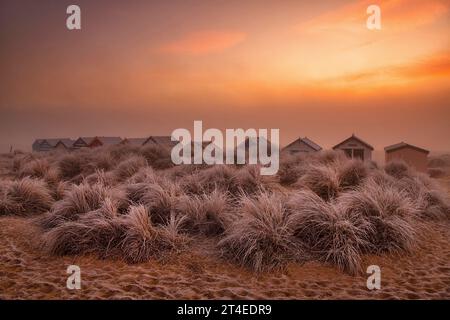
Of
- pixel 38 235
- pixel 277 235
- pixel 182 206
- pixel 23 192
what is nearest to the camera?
pixel 277 235

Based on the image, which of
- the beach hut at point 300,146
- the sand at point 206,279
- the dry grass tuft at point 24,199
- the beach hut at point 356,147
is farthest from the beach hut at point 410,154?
the dry grass tuft at point 24,199

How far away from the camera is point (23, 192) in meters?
7.66

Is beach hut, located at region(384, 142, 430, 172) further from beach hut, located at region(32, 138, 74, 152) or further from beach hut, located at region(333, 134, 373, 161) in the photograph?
beach hut, located at region(32, 138, 74, 152)

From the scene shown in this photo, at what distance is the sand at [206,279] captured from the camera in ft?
12.6

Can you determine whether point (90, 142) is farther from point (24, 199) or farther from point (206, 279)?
point (206, 279)

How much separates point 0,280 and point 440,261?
5816 mm

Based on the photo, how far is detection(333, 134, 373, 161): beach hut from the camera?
57.0 ft

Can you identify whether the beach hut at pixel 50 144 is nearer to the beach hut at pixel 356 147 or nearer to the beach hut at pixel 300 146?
the beach hut at pixel 300 146

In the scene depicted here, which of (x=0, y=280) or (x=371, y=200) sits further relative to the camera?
(x=371, y=200)

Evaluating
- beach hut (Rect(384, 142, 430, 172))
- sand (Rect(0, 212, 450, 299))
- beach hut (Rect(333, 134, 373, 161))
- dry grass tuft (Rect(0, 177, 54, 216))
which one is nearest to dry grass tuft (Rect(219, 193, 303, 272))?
sand (Rect(0, 212, 450, 299))

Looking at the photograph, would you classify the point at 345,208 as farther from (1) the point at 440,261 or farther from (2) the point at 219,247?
(2) the point at 219,247
